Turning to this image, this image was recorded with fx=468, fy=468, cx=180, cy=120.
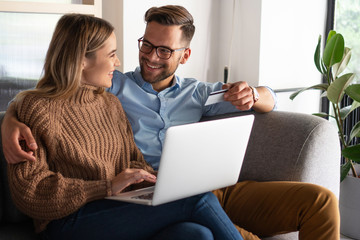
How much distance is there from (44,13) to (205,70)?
1.16 meters

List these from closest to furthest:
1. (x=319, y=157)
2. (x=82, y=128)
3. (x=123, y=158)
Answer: (x=82, y=128) < (x=123, y=158) < (x=319, y=157)

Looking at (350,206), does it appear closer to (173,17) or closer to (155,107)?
(155,107)

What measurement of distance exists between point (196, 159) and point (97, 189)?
1.09 feet

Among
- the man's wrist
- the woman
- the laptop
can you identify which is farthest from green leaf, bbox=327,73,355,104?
the woman

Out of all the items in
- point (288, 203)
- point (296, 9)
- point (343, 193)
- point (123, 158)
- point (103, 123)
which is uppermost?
point (296, 9)

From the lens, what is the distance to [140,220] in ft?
4.47

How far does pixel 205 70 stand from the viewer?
301 centimetres

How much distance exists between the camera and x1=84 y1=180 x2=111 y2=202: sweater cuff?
4.53 ft

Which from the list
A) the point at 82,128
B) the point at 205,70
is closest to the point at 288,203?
the point at 82,128

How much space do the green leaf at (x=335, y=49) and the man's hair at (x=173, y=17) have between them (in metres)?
0.86

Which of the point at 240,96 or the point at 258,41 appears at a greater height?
the point at 258,41

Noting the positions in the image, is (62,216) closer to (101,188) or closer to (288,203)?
(101,188)

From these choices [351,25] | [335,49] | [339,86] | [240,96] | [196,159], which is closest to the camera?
[196,159]

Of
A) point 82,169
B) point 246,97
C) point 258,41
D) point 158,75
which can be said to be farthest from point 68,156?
point 258,41
